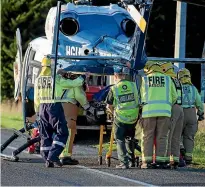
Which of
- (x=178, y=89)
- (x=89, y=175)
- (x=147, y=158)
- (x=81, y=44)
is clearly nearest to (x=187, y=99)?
(x=178, y=89)

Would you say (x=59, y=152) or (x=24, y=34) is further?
(x=24, y=34)

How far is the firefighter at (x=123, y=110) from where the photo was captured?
13.6 meters

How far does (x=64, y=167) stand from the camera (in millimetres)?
13797

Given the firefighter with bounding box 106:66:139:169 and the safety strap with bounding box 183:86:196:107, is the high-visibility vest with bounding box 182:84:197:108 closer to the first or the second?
the safety strap with bounding box 183:86:196:107

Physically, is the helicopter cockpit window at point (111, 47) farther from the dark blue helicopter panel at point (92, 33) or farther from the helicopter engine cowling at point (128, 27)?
the helicopter engine cowling at point (128, 27)

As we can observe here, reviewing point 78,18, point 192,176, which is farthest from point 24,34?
point 192,176

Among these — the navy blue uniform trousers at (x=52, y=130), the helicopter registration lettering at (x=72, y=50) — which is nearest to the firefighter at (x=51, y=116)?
the navy blue uniform trousers at (x=52, y=130)

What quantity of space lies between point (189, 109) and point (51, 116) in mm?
2552

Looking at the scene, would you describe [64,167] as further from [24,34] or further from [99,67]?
[24,34]

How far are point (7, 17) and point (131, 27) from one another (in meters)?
19.7

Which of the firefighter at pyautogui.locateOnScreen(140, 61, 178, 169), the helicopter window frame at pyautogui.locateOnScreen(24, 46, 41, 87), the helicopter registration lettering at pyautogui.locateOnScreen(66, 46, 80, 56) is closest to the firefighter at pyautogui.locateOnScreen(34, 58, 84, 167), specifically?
the firefighter at pyautogui.locateOnScreen(140, 61, 178, 169)

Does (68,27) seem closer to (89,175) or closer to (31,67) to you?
(31,67)

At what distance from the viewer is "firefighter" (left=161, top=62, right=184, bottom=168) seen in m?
13.6

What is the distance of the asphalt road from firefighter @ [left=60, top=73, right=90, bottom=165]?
11.6 inches
